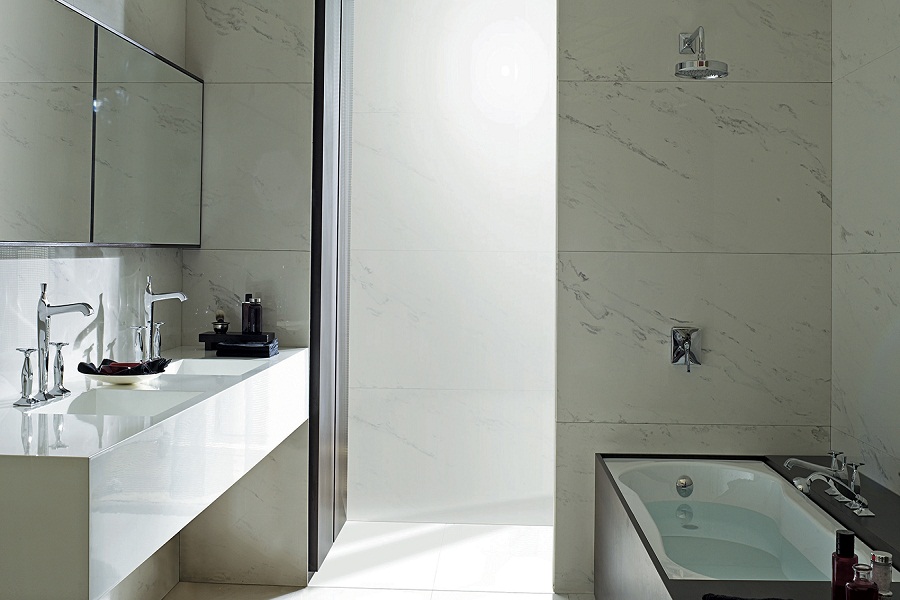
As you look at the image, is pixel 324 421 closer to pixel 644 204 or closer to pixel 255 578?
pixel 255 578

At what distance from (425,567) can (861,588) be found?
7.01 feet

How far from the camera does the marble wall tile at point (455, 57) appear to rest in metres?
3.74

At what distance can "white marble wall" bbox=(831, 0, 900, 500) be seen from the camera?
8.70 feet

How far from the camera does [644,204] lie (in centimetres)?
318

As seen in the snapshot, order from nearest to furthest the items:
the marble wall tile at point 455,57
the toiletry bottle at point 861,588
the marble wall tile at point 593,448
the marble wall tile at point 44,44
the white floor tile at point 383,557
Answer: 1. the toiletry bottle at point 861,588
2. the marble wall tile at point 44,44
3. the marble wall tile at point 593,448
4. the white floor tile at point 383,557
5. the marble wall tile at point 455,57

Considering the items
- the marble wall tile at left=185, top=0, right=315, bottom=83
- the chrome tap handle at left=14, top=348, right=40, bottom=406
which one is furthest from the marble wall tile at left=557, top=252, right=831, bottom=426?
the chrome tap handle at left=14, top=348, right=40, bottom=406

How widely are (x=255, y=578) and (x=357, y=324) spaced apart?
1.16 meters

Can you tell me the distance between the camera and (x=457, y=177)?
12.3ft

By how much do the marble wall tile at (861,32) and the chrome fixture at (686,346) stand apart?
1.08 m

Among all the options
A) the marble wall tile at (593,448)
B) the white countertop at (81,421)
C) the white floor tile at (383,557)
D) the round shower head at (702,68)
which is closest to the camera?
the white countertop at (81,421)

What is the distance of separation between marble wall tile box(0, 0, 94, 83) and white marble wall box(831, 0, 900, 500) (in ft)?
8.06

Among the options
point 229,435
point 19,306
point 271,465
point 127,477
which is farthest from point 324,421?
point 127,477

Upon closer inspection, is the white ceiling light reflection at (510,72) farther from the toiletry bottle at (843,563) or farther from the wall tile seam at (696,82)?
the toiletry bottle at (843,563)

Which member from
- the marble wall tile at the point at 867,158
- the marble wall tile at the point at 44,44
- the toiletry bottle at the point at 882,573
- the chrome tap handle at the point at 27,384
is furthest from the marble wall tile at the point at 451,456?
the toiletry bottle at the point at 882,573
